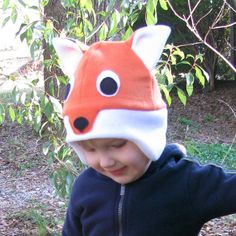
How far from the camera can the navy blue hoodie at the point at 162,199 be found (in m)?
1.41

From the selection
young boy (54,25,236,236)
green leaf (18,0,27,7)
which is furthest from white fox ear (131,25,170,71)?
green leaf (18,0,27,7)

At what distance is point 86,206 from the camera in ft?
5.27

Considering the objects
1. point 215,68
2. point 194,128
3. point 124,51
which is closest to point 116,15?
point 124,51

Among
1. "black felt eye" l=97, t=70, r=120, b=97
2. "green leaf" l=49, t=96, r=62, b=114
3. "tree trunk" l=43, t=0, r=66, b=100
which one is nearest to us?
"black felt eye" l=97, t=70, r=120, b=97

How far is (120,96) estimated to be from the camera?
1386 millimetres

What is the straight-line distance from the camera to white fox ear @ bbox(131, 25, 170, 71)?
1.43m

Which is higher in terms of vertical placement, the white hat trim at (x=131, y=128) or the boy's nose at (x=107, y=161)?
the white hat trim at (x=131, y=128)

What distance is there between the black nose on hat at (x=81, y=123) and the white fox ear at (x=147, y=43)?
8.7 inches

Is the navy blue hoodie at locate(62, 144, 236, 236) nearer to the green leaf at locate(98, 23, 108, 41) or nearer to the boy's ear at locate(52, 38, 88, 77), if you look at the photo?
the boy's ear at locate(52, 38, 88, 77)

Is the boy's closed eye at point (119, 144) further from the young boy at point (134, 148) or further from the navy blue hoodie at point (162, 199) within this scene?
the navy blue hoodie at point (162, 199)

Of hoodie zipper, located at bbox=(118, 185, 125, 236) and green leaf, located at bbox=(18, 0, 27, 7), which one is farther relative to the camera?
green leaf, located at bbox=(18, 0, 27, 7)

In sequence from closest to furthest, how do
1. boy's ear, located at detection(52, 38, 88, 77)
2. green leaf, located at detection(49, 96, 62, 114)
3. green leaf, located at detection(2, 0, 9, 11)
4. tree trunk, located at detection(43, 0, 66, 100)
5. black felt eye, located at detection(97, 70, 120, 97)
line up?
black felt eye, located at detection(97, 70, 120, 97) < boy's ear, located at detection(52, 38, 88, 77) < green leaf, located at detection(2, 0, 9, 11) < green leaf, located at detection(49, 96, 62, 114) < tree trunk, located at detection(43, 0, 66, 100)

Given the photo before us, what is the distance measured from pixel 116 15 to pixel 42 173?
147 inches

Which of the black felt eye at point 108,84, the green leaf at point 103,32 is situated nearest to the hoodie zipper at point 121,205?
the black felt eye at point 108,84
